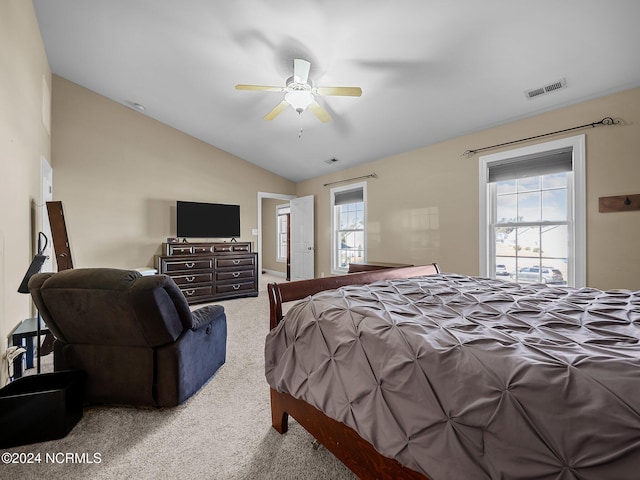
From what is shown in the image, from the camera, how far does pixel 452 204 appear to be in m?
3.96

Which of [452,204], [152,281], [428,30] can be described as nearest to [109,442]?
[152,281]

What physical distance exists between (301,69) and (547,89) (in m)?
2.47

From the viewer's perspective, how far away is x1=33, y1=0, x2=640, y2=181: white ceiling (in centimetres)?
222

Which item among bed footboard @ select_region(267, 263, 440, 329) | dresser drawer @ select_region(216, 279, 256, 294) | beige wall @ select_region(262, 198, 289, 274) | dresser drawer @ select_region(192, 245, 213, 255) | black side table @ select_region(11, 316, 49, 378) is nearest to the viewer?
bed footboard @ select_region(267, 263, 440, 329)

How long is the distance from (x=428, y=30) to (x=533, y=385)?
8.92 feet

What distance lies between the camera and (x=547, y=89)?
2820 mm

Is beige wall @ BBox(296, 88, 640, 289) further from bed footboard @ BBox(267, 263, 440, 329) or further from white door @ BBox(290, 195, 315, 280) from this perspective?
bed footboard @ BBox(267, 263, 440, 329)

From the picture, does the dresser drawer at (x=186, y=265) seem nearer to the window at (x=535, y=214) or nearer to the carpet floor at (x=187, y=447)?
the carpet floor at (x=187, y=447)

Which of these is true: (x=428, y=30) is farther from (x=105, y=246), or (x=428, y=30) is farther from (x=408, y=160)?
(x=105, y=246)

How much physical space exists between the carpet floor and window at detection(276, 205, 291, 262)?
6.41 meters

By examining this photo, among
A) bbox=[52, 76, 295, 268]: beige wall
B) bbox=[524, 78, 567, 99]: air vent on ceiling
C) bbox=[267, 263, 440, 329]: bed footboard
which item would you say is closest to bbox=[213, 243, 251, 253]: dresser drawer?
bbox=[52, 76, 295, 268]: beige wall

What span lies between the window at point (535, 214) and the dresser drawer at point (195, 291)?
4.23m

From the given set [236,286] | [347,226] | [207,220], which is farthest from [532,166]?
[207,220]

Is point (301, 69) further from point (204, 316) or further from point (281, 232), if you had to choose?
point (281, 232)
